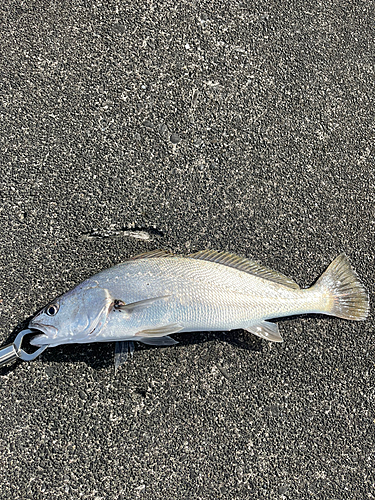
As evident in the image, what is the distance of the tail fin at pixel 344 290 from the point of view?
2723mm

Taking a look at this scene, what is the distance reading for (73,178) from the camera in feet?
8.89

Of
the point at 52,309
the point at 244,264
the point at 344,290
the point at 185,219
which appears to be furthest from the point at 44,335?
the point at 344,290

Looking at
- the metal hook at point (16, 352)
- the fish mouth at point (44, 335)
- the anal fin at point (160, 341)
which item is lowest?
the anal fin at point (160, 341)

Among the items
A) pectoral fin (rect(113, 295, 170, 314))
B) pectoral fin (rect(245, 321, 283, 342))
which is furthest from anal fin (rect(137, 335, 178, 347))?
pectoral fin (rect(245, 321, 283, 342))

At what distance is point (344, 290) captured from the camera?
2750 millimetres

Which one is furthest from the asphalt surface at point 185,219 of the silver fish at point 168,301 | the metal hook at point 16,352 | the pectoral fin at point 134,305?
the pectoral fin at point 134,305

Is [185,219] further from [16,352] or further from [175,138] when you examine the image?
[16,352]

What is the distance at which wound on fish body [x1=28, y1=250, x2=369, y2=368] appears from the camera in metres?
2.31

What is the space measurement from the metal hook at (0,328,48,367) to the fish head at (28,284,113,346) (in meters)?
0.13

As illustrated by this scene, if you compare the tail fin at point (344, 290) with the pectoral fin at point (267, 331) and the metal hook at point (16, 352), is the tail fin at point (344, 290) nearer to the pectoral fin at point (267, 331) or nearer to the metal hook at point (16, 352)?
the pectoral fin at point (267, 331)

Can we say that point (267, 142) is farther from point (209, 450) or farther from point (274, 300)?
point (209, 450)

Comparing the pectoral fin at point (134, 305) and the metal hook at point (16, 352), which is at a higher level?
the pectoral fin at point (134, 305)

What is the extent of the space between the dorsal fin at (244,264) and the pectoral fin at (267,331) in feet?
0.97

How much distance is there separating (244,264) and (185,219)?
1.80ft
